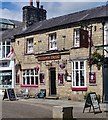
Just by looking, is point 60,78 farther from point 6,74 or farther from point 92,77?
point 6,74

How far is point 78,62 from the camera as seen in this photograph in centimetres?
2442

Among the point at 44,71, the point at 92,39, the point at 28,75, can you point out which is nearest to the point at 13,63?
the point at 28,75

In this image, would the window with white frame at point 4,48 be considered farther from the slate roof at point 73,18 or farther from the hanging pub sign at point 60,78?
the hanging pub sign at point 60,78

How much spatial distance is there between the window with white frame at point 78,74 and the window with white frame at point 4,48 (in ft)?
32.3

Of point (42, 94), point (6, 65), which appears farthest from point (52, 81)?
point (6, 65)

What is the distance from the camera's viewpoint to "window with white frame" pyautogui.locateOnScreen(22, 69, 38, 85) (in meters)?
28.4

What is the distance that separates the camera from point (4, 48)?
32.6 metres

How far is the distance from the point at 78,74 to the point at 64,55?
→ 6.67 ft

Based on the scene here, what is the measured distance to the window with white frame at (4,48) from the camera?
1276 inches

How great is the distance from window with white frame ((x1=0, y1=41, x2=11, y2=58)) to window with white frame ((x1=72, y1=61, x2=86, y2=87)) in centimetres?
984

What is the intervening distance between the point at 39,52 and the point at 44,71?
5.97 feet

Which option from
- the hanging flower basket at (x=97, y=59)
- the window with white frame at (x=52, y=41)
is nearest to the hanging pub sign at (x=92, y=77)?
the hanging flower basket at (x=97, y=59)

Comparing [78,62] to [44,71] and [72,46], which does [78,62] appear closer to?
[72,46]

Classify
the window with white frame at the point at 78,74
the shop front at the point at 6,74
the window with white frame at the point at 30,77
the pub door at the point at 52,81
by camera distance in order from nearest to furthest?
the window with white frame at the point at 78,74
the pub door at the point at 52,81
the window with white frame at the point at 30,77
the shop front at the point at 6,74
